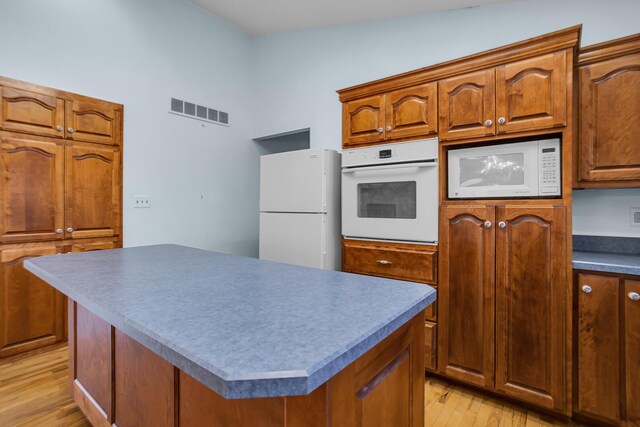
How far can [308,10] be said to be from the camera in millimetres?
3102

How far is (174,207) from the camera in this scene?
335 cm

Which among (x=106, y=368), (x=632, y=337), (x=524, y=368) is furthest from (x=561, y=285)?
(x=106, y=368)

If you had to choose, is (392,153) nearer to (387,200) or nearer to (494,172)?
(387,200)

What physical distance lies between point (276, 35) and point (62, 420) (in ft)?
13.1

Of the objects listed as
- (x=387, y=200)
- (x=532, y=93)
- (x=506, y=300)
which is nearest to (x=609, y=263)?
(x=506, y=300)

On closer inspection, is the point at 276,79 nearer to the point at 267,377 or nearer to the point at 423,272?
the point at 423,272

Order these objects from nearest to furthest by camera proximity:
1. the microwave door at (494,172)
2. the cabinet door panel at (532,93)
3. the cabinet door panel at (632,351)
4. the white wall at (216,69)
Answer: the cabinet door panel at (632,351) → the cabinet door panel at (532,93) → the microwave door at (494,172) → the white wall at (216,69)

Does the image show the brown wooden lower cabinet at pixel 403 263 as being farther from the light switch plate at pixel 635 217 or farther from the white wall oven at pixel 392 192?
the light switch plate at pixel 635 217

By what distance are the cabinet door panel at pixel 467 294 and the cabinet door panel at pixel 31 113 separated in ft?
9.85

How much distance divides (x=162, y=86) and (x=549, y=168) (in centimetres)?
339

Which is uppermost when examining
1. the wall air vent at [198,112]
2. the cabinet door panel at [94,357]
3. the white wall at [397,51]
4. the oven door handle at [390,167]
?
the white wall at [397,51]

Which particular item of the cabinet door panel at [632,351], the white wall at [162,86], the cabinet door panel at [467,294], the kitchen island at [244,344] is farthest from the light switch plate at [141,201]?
the cabinet door panel at [632,351]

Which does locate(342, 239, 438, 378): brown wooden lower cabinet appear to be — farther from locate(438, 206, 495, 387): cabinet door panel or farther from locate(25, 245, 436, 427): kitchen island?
locate(25, 245, 436, 427): kitchen island

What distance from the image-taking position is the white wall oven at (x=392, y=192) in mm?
2102
